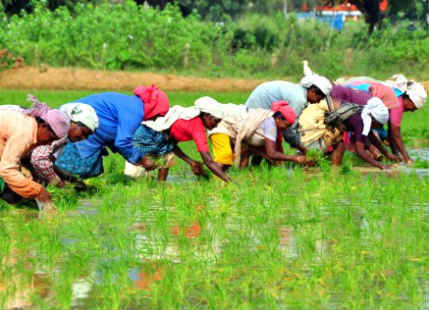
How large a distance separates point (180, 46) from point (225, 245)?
20282 millimetres

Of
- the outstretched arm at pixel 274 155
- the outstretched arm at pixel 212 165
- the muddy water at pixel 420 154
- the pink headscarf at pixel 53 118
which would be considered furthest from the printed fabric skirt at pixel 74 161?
the muddy water at pixel 420 154

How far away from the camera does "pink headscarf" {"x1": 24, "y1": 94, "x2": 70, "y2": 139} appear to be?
7477mm

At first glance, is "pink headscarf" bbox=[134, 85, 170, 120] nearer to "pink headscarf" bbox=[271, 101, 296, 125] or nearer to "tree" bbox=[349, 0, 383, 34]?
"pink headscarf" bbox=[271, 101, 296, 125]

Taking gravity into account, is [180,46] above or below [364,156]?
below

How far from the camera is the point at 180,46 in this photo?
26766 millimetres

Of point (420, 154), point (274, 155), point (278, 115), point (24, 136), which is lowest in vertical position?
point (420, 154)

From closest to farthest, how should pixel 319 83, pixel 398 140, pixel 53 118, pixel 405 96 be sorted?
pixel 53 118, pixel 319 83, pixel 398 140, pixel 405 96

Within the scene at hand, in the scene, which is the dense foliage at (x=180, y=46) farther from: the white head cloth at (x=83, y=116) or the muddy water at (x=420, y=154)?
the white head cloth at (x=83, y=116)

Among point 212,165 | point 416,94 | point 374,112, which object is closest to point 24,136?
point 212,165

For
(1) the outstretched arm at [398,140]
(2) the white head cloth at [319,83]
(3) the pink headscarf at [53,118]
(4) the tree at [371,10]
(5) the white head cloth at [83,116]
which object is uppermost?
(3) the pink headscarf at [53,118]

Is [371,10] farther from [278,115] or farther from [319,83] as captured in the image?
[278,115]

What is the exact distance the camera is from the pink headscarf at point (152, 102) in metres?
9.84

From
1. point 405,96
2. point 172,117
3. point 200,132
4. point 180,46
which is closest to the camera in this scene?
point 200,132

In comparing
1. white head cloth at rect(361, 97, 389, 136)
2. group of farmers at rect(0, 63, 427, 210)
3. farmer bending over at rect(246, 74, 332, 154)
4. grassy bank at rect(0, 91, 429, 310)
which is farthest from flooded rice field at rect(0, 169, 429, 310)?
white head cloth at rect(361, 97, 389, 136)
